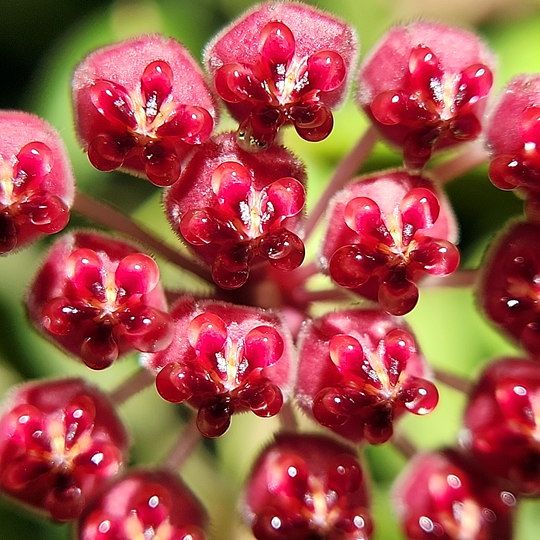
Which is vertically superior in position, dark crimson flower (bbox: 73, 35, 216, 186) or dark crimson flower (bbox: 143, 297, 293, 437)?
dark crimson flower (bbox: 73, 35, 216, 186)

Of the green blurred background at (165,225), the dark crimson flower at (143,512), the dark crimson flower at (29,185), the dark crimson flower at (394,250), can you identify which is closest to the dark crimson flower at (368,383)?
the dark crimson flower at (394,250)

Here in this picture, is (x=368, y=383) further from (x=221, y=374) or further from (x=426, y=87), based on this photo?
(x=426, y=87)

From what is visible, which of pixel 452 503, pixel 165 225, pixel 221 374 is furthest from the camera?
pixel 165 225

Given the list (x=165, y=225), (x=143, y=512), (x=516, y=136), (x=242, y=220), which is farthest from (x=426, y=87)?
(x=165, y=225)

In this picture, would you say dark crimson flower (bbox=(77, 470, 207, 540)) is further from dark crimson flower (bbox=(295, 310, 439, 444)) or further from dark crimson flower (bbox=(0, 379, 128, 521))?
dark crimson flower (bbox=(295, 310, 439, 444))

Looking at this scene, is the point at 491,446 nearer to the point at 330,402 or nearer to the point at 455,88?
the point at 330,402

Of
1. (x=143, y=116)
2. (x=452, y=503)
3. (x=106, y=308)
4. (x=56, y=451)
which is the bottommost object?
(x=452, y=503)

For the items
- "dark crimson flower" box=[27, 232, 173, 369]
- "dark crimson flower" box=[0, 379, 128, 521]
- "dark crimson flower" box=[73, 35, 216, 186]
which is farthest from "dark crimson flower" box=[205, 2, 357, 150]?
"dark crimson flower" box=[0, 379, 128, 521]
